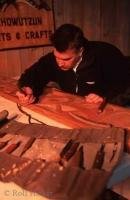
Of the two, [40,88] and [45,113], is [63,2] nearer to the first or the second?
[40,88]

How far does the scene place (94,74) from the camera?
2021 mm

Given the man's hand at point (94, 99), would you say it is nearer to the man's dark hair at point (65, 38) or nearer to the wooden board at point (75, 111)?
the wooden board at point (75, 111)

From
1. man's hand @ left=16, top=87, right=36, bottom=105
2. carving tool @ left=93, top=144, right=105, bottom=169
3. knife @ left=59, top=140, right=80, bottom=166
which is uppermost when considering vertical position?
carving tool @ left=93, top=144, right=105, bottom=169

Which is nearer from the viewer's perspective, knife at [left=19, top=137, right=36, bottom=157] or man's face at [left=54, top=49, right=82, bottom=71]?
knife at [left=19, top=137, right=36, bottom=157]

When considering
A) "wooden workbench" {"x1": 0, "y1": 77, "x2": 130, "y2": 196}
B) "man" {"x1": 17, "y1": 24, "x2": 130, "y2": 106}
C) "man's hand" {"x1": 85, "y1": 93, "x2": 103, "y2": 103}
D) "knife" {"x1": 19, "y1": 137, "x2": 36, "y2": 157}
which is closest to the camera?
"knife" {"x1": 19, "y1": 137, "x2": 36, "y2": 157}

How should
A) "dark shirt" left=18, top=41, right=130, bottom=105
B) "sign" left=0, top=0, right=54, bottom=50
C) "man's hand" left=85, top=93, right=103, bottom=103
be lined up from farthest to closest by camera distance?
1. "sign" left=0, top=0, right=54, bottom=50
2. "dark shirt" left=18, top=41, right=130, bottom=105
3. "man's hand" left=85, top=93, right=103, bottom=103

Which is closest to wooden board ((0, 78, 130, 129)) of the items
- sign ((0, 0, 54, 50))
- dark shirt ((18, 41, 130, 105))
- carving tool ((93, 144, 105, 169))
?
dark shirt ((18, 41, 130, 105))

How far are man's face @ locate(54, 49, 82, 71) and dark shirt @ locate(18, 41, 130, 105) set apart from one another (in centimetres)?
8

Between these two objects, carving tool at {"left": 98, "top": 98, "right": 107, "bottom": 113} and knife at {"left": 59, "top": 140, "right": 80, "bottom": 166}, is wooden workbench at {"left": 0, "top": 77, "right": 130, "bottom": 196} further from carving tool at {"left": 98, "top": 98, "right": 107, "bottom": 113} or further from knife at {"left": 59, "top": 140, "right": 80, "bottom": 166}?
knife at {"left": 59, "top": 140, "right": 80, "bottom": 166}

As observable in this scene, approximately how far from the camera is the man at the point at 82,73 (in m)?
1.81

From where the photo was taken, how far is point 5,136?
1270mm

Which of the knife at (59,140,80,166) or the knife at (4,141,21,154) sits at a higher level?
the knife at (59,140,80,166)

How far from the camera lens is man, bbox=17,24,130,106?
1807mm

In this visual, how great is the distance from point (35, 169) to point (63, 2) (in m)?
2.26
